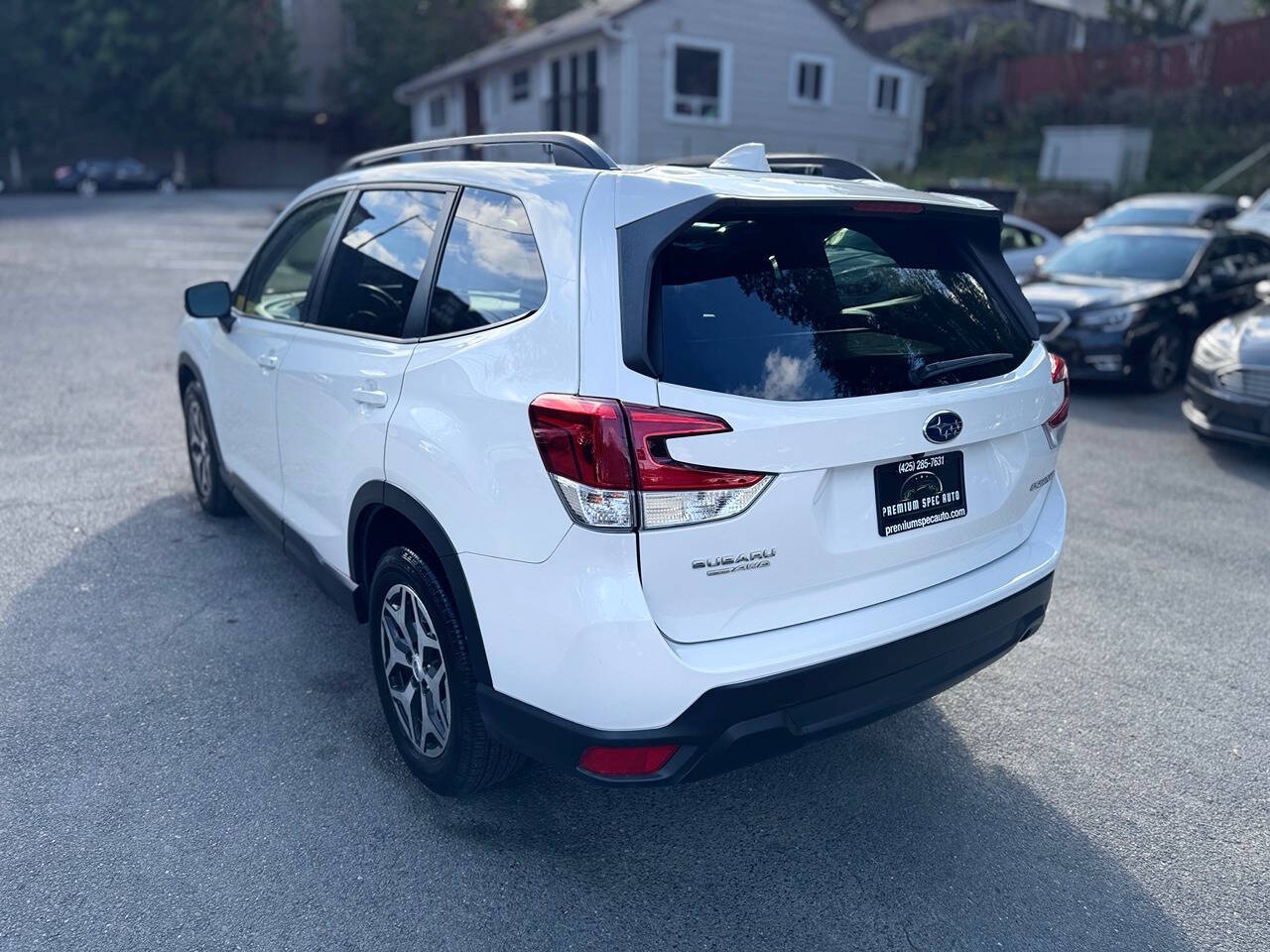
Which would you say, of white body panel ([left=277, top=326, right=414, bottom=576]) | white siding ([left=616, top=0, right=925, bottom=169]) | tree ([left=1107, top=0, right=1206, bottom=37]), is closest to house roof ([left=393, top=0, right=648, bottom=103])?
white siding ([left=616, top=0, right=925, bottom=169])

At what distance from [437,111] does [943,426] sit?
3549cm

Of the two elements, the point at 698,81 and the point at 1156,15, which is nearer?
the point at 698,81

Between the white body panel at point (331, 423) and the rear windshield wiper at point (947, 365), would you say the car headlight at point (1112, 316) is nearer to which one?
the rear windshield wiper at point (947, 365)

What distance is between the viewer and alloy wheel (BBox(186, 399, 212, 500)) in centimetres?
541

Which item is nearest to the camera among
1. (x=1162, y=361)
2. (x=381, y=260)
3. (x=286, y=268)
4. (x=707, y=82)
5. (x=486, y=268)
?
(x=486, y=268)

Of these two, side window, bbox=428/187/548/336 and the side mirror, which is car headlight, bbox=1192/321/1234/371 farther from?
the side mirror

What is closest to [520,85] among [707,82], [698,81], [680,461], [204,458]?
[698,81]

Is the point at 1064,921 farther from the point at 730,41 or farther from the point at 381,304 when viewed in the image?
the point at 730,41

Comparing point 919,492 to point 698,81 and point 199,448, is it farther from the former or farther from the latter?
point 698,81

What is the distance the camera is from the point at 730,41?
25.5 meters

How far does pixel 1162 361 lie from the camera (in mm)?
9602

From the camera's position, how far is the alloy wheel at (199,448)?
541cm

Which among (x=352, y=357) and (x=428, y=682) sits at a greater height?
(x=352, y=357)

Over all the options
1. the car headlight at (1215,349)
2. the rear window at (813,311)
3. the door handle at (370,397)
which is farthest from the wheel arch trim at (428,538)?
the car headlight at (1215,349)
